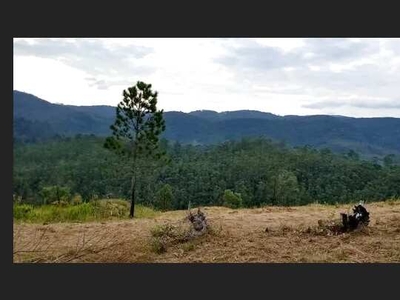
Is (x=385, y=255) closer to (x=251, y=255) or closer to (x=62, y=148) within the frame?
(x=251, y=255)

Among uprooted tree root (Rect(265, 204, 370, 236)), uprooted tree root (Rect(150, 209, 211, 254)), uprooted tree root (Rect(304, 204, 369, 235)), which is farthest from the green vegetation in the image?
uprooted tree root (Rect(304, 204, 369, 235))

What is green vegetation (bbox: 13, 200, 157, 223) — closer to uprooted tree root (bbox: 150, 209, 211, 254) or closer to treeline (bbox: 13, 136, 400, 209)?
uprooted tree root (bbox: 150, 209, 211, 254)

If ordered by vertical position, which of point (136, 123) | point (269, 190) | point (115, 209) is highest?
point (136, 123)

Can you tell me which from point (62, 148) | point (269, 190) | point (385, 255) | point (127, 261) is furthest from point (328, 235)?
point (62, 148)

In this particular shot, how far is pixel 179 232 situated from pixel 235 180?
4304cm

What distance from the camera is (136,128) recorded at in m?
12.0

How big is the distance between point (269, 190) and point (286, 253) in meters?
36.6

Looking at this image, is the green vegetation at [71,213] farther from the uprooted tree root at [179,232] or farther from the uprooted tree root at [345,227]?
the uprooted tree root at [345,227]

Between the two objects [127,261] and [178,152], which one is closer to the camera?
[127,261]

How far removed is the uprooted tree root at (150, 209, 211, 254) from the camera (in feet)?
24.3

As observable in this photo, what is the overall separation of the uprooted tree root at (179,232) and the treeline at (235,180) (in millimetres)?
17247

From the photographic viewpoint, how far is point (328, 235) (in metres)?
7.64

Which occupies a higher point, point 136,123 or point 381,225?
point 136,123

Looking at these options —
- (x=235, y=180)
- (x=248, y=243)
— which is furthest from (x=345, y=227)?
(x=235, y=180)
